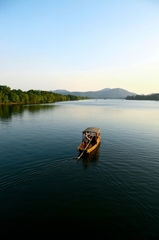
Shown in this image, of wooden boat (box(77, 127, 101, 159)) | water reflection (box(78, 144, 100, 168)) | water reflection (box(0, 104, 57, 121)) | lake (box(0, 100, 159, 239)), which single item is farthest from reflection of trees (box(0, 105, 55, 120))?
water reflection (box(78, 144, 100, 168))

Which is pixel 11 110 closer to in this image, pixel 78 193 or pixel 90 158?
pixel 90 158

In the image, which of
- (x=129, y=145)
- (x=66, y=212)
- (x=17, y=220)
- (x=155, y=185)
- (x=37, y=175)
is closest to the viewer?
(x=17, y=220)

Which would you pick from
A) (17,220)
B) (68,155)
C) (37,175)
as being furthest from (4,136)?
(17,220)

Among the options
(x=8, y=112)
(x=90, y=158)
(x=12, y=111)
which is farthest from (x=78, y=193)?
(x=12, y=111)

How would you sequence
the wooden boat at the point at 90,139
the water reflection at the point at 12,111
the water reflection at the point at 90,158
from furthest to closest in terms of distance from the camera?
the water reflection at the point at 12,111
the wooden boat at the point at 90,139
the water reflection at the point at 90,158

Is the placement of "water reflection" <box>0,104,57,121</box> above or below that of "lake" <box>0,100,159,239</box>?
above

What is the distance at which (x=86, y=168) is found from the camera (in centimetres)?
3020

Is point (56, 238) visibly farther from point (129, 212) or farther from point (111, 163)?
point (111, 163)

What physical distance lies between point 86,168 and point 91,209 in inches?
430

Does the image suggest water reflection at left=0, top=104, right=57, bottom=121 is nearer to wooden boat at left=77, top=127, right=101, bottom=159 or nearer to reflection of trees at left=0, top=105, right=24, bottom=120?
reflection of trees at left=0, top=105, right=24, bottom=120

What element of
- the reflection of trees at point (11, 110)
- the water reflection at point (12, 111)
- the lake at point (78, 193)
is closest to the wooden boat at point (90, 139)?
the lake at point (78, 193)

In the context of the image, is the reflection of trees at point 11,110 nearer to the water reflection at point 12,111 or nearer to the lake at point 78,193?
the water reflection at point 12,111

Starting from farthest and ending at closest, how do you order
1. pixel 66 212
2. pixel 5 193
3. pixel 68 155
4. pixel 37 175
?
pixel 68 155 < pixel 37 175 < pixel 5 193 < pixel 66 212

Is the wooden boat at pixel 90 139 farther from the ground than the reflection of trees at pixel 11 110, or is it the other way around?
the reflection of trees at pixel 11 110
